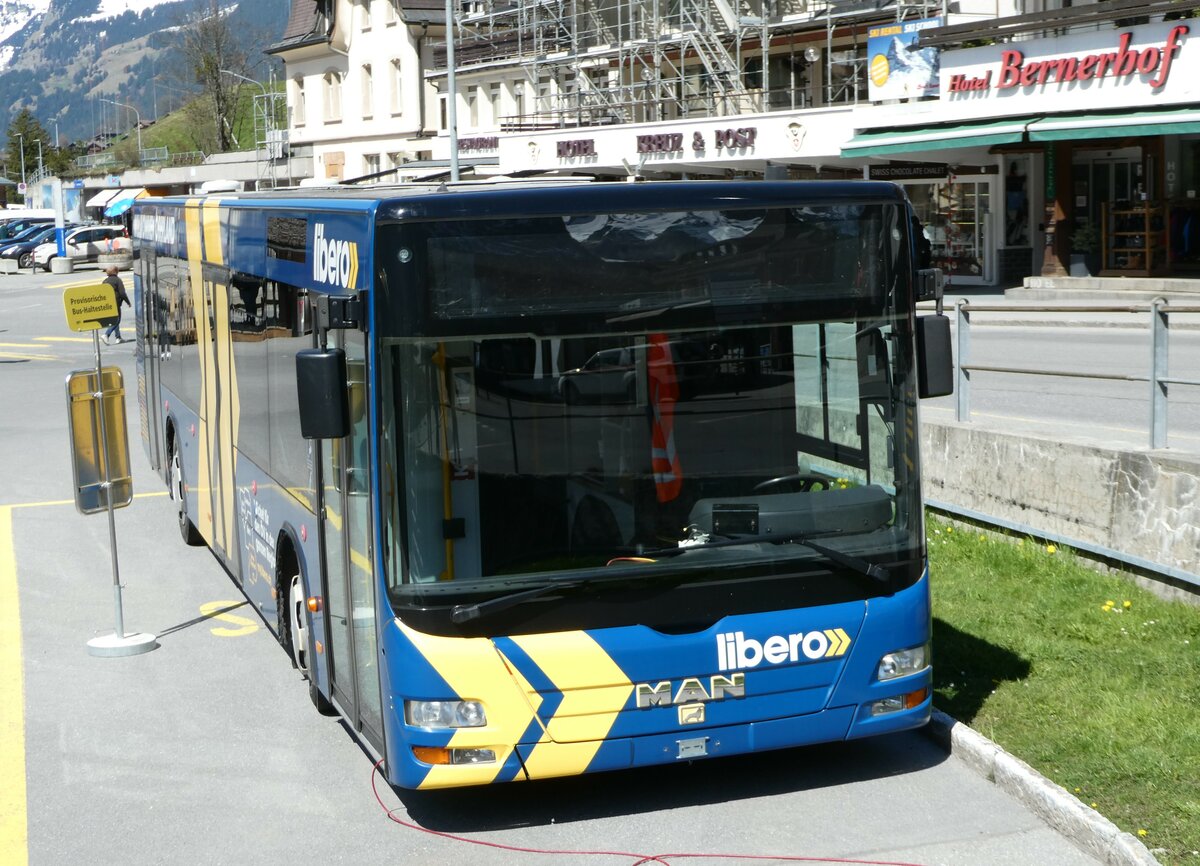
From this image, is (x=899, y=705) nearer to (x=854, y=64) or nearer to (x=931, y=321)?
(x=931, y=321)

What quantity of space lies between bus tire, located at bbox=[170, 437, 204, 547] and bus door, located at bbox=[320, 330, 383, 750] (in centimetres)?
597

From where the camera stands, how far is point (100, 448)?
10.0m

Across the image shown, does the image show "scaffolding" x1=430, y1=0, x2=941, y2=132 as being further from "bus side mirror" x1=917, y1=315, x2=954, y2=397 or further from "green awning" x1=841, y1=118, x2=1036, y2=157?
"bus side mirror" x1=917, y1=315, x2=954, y2=397

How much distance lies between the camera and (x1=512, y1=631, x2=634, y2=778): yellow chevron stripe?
6129 mm

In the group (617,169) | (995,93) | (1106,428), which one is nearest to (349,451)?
(1106,428)

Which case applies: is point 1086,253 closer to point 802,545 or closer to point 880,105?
point 880,105

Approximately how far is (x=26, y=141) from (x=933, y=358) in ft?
622

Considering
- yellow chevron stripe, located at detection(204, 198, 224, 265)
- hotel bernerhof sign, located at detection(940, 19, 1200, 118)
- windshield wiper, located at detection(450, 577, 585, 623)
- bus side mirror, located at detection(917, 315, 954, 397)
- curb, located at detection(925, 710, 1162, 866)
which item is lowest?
curb, located at detection(925, 710, 1162, 866)

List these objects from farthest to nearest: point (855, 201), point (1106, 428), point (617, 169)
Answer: point (617, 169) < point (1106, 428) < point (855, 201)

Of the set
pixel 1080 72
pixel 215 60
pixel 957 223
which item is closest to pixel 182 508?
pixel 1080 72

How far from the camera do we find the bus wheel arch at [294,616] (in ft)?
26.4

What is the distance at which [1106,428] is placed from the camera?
408 inches

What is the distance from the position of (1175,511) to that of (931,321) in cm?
288

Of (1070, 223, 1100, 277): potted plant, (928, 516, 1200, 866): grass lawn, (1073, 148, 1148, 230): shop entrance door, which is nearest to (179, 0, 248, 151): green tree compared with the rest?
(1073, 148, 1148, 230): shop entrance door
